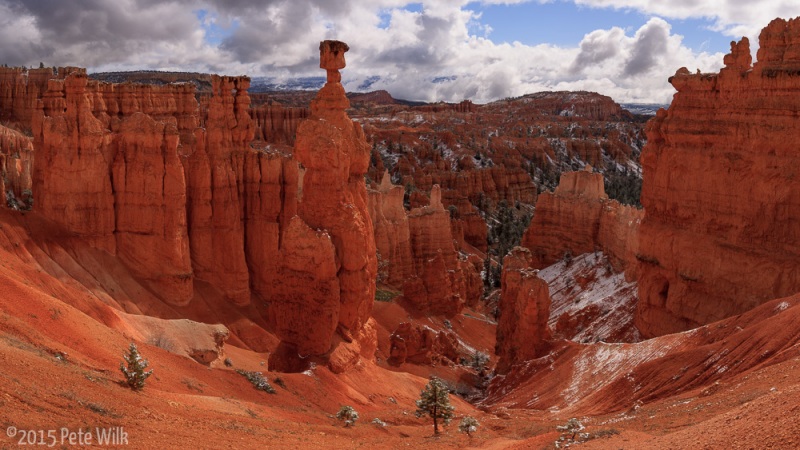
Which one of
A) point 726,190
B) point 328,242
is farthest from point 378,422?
point 726,190

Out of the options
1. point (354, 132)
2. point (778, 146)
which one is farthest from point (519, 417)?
point (778, 146)

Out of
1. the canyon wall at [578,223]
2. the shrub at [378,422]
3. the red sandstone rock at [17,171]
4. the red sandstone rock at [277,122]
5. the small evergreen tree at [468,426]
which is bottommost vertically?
the shrub at [378,422]

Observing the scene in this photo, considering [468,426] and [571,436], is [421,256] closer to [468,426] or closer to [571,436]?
[468,426]

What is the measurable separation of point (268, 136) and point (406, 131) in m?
32.8

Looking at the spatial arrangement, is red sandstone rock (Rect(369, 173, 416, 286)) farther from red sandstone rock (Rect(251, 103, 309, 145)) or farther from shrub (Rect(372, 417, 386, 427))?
red sandstone rock (Rect(251, 103, 309, 145))

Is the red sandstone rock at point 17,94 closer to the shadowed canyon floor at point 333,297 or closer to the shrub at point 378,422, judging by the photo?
the shadowed canyon floor at point 333,297

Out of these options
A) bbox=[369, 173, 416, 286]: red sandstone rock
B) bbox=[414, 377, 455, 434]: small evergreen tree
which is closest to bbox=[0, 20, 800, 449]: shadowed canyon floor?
bbox=[414, 377, 455, 434]: small evergreen tree

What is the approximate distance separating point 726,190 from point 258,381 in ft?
65.7

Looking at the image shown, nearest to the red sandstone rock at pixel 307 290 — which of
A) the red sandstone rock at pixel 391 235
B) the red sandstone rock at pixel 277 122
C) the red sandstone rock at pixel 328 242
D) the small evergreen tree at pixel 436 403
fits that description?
the red sandstone rock at pixel 328 242

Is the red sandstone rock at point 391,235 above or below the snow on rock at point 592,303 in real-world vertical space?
above

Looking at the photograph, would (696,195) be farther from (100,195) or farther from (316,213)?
(100,195)

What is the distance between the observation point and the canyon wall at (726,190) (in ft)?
80.5

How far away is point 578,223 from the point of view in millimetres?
48062

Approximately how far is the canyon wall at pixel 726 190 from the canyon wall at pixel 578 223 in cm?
1062
